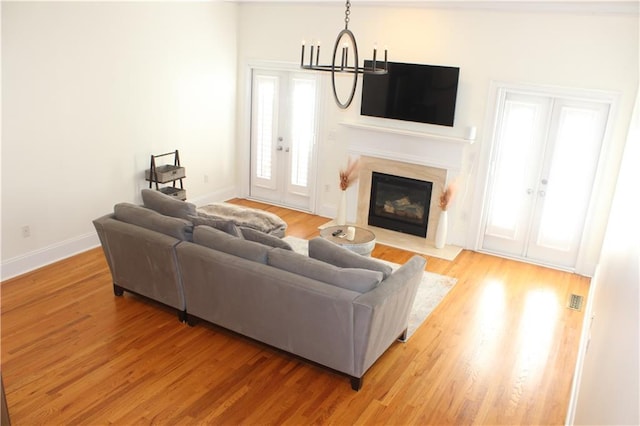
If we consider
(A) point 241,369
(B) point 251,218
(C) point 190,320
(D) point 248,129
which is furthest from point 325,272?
(D) point 248,129

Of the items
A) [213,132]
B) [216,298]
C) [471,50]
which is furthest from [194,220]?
[471,50]

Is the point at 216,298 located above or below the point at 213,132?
below

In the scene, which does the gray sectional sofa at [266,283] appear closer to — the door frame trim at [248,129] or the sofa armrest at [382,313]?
the sofa armrest at [382,313]

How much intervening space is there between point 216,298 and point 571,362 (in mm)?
3154

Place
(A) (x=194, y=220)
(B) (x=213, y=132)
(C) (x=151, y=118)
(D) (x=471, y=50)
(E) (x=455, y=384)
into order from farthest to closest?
(B) (x=213, y=132) → (C) (x=151, y=118) → (D) (x=471, y=50) → (A) (x=194, y=220) → (E) (x=455, y=384)

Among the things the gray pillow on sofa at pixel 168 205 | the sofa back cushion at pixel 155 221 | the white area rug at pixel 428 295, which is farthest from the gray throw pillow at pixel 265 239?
the white area rug at pixel 428 295

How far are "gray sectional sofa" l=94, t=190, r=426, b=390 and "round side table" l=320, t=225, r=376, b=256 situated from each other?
1150mm

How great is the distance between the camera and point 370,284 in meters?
3.87

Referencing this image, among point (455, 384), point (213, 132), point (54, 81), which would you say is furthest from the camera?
point (213, 132)

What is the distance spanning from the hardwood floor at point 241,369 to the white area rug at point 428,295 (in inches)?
3.3

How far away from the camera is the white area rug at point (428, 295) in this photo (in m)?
5.20

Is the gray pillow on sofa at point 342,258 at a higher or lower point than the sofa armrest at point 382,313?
higher

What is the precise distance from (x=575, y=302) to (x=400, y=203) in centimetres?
263

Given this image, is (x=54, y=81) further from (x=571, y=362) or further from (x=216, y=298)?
(x=571, y=362)
